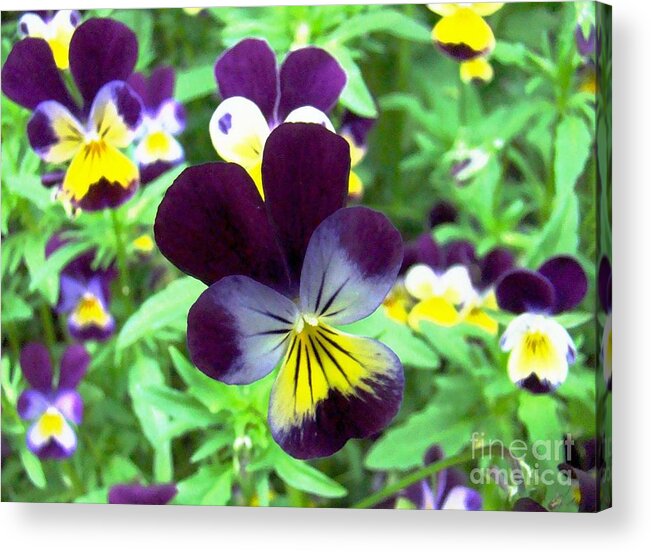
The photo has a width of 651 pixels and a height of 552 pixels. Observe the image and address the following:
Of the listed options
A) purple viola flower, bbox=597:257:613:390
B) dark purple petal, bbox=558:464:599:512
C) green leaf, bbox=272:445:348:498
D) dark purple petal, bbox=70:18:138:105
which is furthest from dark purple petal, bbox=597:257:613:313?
dark purple petal, bbox=70:18:138:105

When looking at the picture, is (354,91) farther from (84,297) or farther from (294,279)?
(84,297)

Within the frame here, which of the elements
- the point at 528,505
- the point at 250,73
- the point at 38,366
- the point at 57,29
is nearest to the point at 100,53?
the point at 57,29

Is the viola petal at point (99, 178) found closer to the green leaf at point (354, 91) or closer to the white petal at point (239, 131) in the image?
the white petal at point (239, 131)

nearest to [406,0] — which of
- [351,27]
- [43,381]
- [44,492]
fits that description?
[351,27]

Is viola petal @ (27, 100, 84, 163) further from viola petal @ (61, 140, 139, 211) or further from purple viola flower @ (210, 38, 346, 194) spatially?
purple viola flower @ (210, 38, 346, 194)

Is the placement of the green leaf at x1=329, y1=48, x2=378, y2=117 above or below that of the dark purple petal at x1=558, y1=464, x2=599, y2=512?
above
